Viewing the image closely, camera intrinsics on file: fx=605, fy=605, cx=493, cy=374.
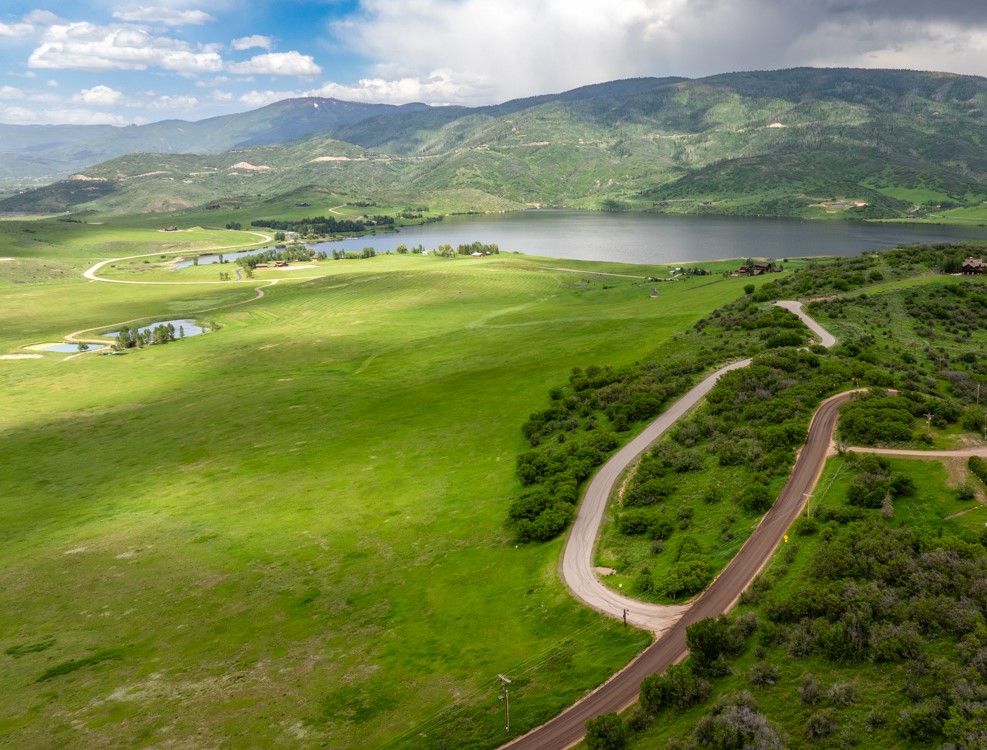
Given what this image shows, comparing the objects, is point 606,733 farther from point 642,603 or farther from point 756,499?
point 756,499

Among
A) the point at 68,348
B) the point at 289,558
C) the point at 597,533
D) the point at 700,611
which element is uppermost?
the point at 68,348

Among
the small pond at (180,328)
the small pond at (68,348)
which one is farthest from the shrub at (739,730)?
the small pond at (68,348)

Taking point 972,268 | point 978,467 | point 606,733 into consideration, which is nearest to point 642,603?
point 606,733

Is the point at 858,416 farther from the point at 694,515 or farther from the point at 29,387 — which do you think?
the point at 29,387

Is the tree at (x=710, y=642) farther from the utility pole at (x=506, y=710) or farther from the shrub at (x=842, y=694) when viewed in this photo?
the utility pole at (x=506, y=710)

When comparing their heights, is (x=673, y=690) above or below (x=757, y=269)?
below

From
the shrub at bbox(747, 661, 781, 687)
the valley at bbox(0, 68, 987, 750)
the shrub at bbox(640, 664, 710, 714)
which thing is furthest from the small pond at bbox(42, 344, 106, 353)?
the shrub at bbox(747, 661, 781, 687)
